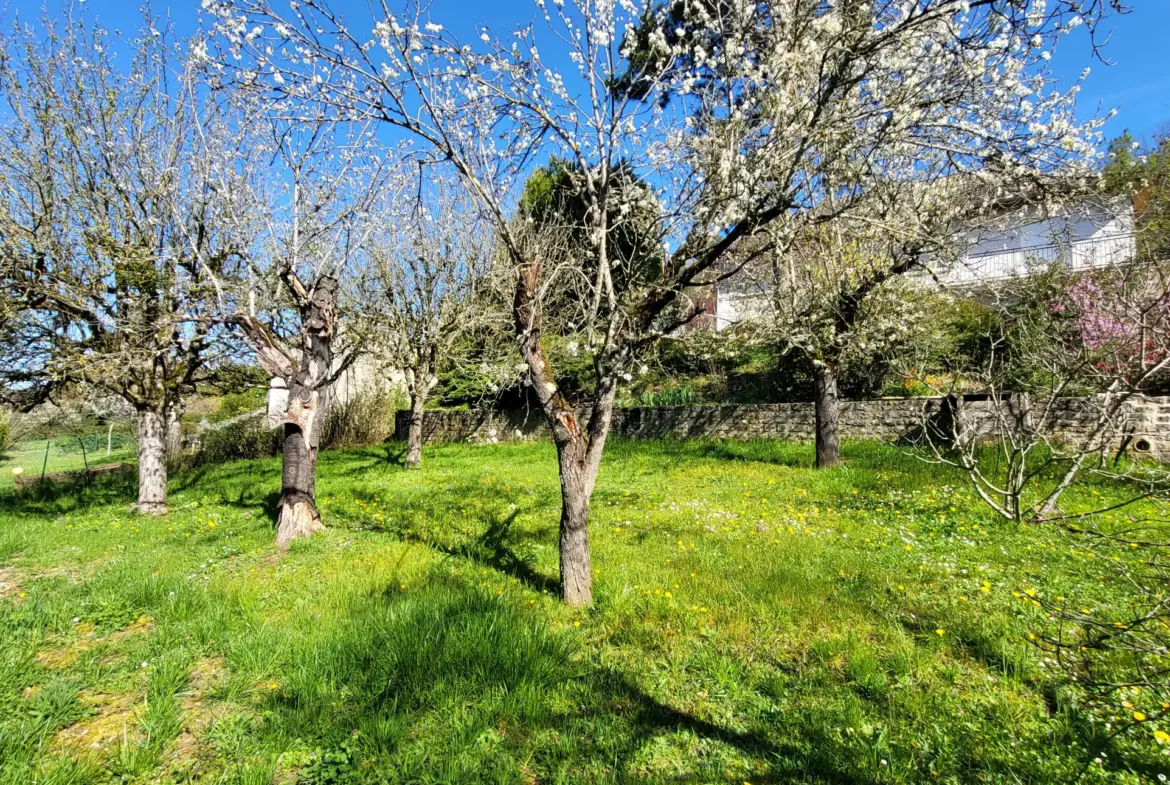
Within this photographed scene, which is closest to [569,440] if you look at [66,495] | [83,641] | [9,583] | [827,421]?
[83,641]

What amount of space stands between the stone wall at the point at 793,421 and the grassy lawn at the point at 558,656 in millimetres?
3287

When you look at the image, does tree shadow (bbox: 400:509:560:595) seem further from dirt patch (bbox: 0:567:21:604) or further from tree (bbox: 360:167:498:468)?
tree (bbox: 360:167:498:468)

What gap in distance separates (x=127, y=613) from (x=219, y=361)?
6.25 m

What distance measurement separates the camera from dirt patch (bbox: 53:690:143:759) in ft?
8.17

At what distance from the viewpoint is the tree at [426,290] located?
37.4 feet

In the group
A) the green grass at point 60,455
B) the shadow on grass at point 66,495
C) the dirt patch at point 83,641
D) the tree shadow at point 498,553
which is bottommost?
the green grass at point 60,455

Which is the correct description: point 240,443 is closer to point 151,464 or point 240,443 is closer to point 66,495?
point 66,495

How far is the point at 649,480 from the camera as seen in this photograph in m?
8.80

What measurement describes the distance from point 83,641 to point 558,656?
3293 millimetres

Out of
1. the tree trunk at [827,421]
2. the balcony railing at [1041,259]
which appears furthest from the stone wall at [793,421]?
the balcony railing at [1041,259]

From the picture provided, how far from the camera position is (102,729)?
2.65 m

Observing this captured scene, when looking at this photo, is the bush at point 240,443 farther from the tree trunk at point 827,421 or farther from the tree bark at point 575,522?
the tree trunk at point 827,421

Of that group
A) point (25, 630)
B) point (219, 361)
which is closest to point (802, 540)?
point (25, 630)

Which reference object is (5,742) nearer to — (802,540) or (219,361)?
(802,540)
